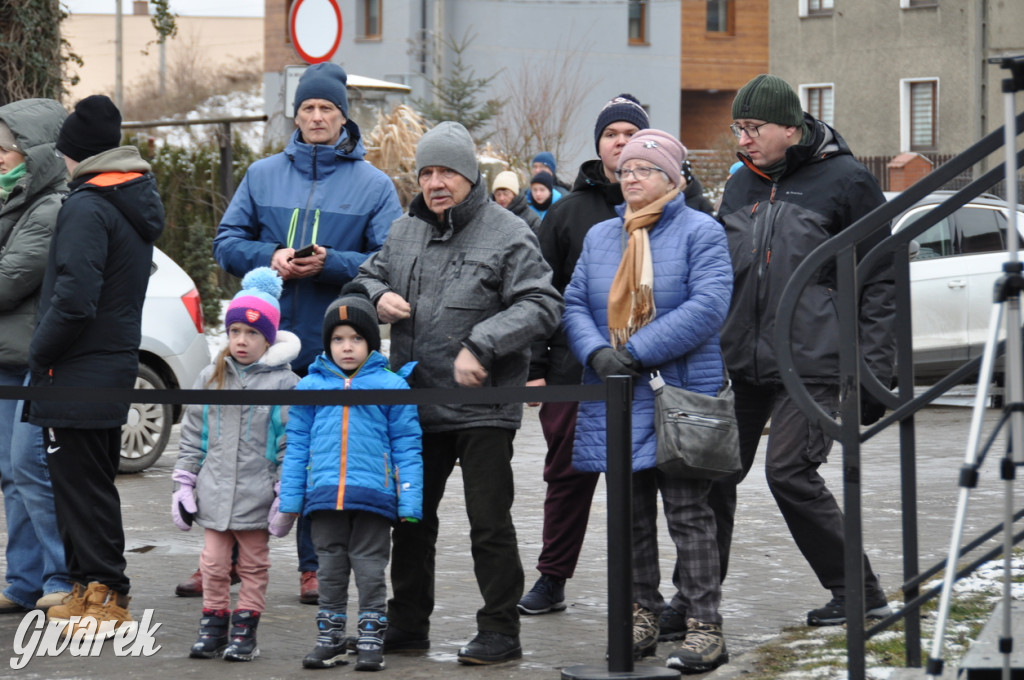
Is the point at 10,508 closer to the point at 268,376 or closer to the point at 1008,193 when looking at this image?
the point at 268,376

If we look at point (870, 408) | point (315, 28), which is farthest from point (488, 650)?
point (315, 28)

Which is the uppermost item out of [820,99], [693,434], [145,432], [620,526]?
[820,99]

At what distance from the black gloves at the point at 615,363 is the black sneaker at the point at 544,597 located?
1.28 m

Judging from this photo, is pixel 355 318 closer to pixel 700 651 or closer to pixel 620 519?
pixel 620 519

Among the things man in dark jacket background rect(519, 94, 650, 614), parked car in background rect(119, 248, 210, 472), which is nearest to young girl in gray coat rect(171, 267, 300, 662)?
man in dark jacket background rect(519, 94, 650, 614)

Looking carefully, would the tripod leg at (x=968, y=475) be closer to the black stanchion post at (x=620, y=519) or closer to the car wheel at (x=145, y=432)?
the black stanchion post at (x=620, y=519)

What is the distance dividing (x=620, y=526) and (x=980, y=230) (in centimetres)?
1009

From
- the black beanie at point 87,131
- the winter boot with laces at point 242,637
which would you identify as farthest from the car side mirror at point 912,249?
the black beanie at point 87,131

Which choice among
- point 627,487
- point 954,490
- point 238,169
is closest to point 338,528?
point 627,487

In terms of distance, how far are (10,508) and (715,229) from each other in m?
3.19

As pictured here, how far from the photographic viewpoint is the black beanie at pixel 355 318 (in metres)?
5.38

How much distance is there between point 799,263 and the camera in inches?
228

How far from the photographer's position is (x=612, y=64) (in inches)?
1784

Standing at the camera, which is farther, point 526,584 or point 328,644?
point 526,584
